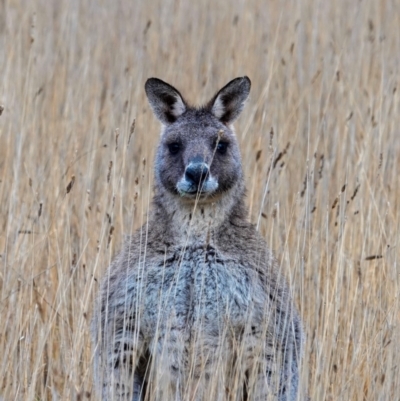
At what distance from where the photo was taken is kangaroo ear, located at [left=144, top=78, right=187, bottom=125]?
5000 mm

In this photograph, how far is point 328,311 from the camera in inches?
190

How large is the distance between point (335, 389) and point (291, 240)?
171 cm

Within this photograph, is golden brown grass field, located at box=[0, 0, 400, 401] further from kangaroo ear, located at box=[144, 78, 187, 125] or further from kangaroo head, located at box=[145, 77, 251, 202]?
kangaroo ear, located at box=[144, 78, 187, 125]

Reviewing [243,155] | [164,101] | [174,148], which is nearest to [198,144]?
[174,148]

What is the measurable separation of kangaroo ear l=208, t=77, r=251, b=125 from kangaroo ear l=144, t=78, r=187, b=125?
0.57ft

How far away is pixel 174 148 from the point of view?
484cm

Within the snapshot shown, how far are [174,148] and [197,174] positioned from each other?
44 cm

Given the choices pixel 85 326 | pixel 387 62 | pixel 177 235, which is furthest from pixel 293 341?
pixel 387 62

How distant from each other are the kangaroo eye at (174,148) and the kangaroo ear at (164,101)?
0.83ft

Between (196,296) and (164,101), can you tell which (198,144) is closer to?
(164,101)

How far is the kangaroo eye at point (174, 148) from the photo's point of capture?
4820mm

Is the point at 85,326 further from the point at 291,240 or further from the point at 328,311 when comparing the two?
the point at 291,240

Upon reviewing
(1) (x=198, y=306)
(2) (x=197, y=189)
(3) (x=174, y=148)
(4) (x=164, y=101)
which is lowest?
(1) (x=198, y=306)

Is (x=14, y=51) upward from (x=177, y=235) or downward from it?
upward
